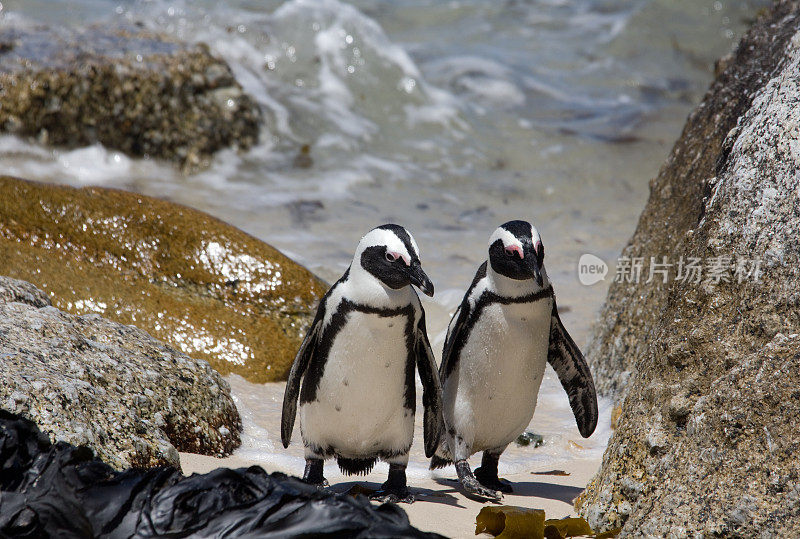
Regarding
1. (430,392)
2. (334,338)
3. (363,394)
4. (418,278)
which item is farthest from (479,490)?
(418,278)

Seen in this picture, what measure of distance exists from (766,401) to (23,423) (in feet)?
7.86

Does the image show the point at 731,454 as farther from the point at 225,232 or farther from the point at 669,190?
the point at 225,232

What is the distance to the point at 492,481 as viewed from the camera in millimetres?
4227

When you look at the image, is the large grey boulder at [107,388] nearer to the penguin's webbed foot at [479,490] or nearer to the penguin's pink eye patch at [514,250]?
the penguin's webbed foot at [479,490]

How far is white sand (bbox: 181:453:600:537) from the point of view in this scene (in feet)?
11.5

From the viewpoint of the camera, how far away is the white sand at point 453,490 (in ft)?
11.5

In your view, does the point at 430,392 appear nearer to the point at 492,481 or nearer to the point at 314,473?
the point at 492,481

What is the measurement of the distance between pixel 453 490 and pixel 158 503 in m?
1.90

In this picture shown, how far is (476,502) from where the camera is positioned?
13.0ft

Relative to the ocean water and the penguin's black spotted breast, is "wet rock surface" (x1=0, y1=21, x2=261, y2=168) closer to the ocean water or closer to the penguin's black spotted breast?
the ocean water

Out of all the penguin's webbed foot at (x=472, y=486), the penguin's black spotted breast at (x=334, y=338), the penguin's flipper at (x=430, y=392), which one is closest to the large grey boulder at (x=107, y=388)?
the penguin's black spotted breast at (x=334, y=338)

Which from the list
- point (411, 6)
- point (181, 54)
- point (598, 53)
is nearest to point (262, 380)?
point (181, 54)

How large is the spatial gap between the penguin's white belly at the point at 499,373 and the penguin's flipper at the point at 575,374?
0.16 metres

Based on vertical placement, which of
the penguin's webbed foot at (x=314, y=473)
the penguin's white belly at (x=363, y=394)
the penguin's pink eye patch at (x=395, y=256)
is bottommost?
the penguin's webbed foot at (x=314, y=473)
